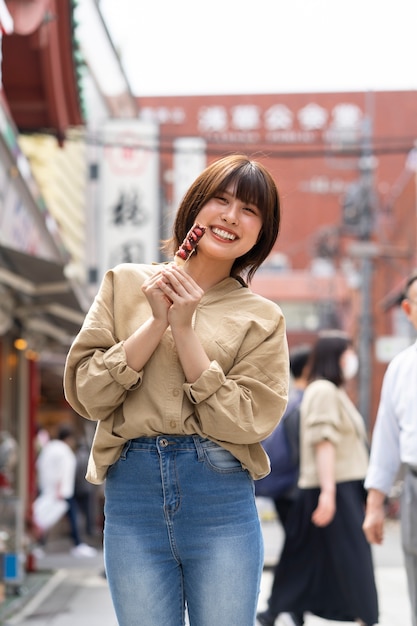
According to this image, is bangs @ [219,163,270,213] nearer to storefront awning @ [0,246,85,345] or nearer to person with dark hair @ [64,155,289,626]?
person with dark hair @ [64,155,289,626]

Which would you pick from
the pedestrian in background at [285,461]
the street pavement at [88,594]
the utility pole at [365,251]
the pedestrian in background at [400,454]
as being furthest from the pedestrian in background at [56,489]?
the pedestrian in background at [400,454]

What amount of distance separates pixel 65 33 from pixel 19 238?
2563mm

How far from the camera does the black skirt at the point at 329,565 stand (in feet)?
19.0

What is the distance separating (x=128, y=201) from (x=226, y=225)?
48.4ft

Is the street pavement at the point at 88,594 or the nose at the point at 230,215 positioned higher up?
the nose at the point at 230,215

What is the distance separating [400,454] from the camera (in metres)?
4.21

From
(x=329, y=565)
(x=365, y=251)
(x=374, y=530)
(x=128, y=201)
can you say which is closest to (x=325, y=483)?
(x=329, y=565)

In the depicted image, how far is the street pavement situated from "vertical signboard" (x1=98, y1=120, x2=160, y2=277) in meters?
5.50

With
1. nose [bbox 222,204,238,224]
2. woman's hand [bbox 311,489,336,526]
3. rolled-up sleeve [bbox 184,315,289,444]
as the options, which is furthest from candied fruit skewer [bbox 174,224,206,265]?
woman's hand [bbox 311,489,336,526]

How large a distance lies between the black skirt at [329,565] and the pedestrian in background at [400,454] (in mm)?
1476

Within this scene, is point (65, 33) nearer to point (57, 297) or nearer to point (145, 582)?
point (57, 297)

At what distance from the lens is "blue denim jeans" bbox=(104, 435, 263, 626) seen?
2596 mm

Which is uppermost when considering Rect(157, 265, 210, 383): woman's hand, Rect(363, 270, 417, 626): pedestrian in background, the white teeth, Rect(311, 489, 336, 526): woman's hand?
the white teeth

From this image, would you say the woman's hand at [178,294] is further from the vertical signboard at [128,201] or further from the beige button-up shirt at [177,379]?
the vertical signboard at [128,201]
